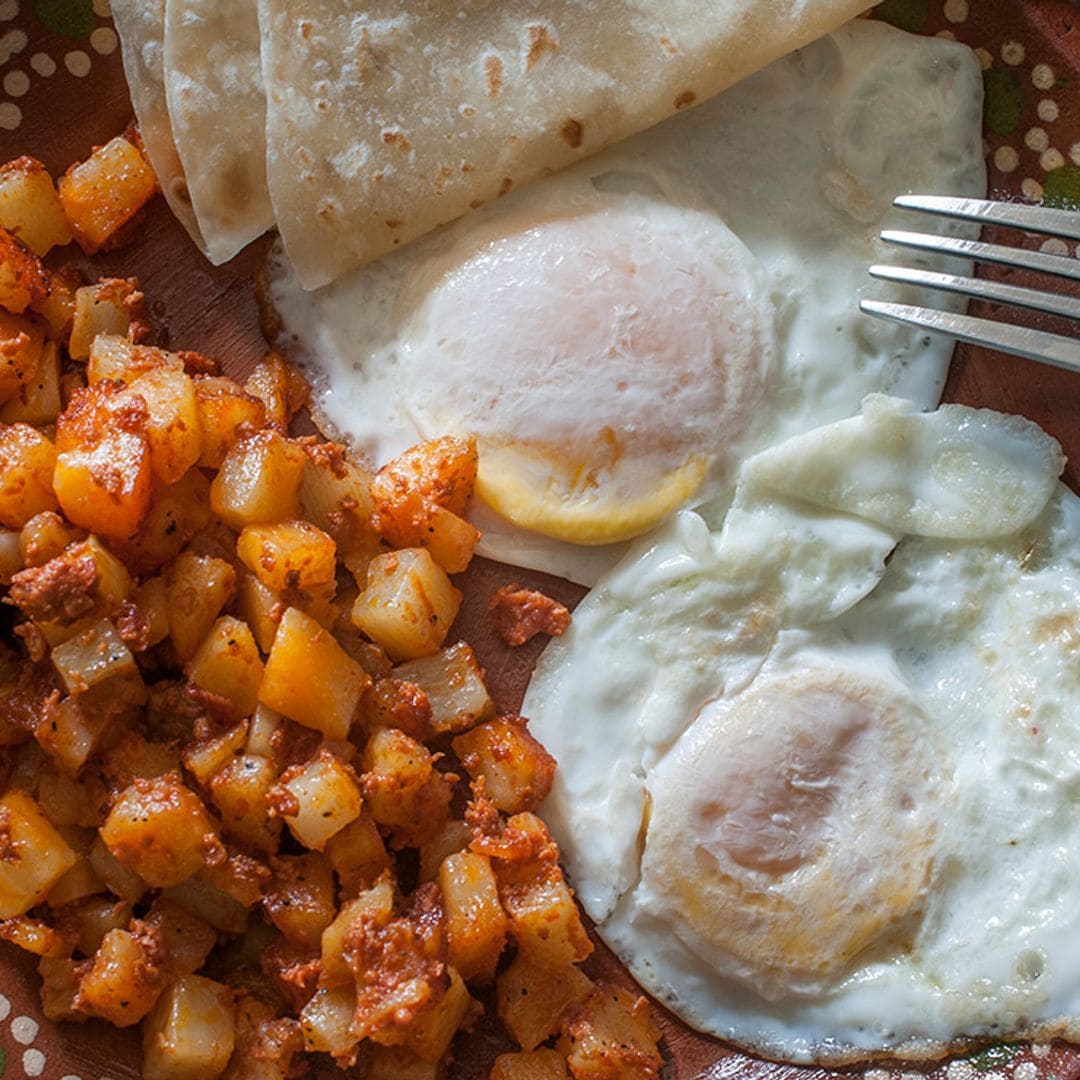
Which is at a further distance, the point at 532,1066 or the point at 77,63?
the point at 77,63

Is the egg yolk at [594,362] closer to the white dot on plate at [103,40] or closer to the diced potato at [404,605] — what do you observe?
the diced potato at [404,605]

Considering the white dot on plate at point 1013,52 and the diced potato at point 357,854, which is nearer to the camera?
the diced potato at point 357,854

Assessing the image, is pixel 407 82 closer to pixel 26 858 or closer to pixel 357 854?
pixel 357 854

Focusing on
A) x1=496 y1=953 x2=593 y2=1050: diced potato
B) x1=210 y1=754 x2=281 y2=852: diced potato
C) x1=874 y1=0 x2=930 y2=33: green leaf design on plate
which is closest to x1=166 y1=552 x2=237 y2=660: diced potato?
x1=210 y1=754 x2=281 y2=852: diced potato

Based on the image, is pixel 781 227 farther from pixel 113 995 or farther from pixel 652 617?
pixel 113 995

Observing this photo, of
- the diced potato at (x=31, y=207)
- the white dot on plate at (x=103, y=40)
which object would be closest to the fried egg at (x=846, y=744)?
the diced potato at (x=31, y=207)

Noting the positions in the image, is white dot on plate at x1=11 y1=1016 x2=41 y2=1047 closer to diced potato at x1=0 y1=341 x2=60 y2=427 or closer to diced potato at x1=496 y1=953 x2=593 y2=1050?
diced potato at x1=496 y1=953 x2=593 y2=1050

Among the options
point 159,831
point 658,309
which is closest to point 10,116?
point 658,309
